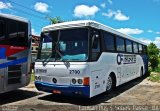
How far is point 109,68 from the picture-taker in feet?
36.7

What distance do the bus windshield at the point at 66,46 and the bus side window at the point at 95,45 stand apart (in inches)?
11.9

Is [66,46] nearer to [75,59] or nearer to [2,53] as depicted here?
[75,59]

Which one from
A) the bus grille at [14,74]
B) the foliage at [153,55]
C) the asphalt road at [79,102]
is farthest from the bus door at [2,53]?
the foliage at [153,55]

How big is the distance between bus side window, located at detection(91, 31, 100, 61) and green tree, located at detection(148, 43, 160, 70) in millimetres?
16122

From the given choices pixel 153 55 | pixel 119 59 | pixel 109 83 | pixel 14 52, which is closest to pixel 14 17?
pixel 14 52

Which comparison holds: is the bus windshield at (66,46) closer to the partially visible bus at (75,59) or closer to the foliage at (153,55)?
the partially visible bus at (75,59)

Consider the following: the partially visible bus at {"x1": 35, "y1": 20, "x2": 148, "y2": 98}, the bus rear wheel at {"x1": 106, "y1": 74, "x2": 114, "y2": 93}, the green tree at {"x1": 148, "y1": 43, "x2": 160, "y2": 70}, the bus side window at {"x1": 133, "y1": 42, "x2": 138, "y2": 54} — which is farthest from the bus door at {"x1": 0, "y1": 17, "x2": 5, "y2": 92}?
the green tree at {"x1": 148, "y1": 43, "x2": 160, "y2": 70}

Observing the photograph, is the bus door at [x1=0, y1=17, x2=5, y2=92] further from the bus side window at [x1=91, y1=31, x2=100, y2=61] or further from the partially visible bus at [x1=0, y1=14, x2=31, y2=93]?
the bus side window at [x1=91, y1=31, x2=100, y2=61]

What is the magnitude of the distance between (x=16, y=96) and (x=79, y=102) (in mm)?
2918

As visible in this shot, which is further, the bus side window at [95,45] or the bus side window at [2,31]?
the bus side window at [2,31]

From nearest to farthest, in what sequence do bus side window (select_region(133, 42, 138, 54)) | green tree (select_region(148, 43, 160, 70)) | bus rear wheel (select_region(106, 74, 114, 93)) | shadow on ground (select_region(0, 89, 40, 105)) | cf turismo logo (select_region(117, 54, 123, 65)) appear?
shadow on ground (select_region(0, 89, 40, 105)) < bus rear wheel (select_region(106, 74, 114, 93)) < cf turismo logo (select_region(117, 54, 123, 65)) < bus side window (select_region(133, 42, 138, 54)) < green tree (select_region(148, 43, 160, 70))

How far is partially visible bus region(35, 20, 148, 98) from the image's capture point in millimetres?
9234

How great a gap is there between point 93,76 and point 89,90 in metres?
0.62

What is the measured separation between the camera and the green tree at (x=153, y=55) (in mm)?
25047
